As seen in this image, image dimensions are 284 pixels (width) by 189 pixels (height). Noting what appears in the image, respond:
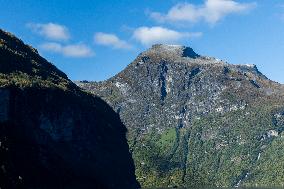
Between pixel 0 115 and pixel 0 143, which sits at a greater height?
pixel 0 115

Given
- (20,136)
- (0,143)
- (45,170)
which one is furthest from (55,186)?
(0,143)

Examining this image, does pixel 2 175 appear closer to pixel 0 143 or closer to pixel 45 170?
pixel 0 143

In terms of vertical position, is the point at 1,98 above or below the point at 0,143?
above

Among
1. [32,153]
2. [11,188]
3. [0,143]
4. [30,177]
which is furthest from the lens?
[32,153]

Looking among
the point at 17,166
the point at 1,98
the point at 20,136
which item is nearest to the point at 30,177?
the point at 17,166

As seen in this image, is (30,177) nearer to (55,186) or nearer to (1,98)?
(55,186)

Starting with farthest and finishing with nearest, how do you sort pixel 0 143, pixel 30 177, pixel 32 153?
→ pixel 32 153
pixel 30 177
pixel 0 143

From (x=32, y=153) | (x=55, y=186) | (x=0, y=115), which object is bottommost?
(x=55, y=186)

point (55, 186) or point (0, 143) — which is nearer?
point (0, 143)

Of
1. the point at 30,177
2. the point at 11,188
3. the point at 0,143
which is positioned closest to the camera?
the point at 11,188
